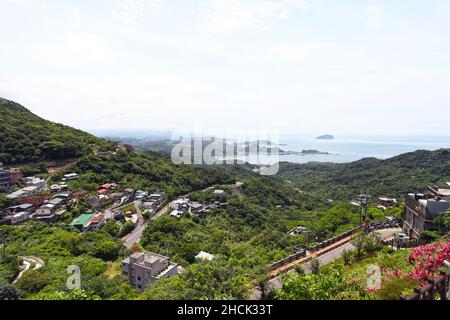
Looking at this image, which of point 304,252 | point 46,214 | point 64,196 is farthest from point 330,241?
point 64,196

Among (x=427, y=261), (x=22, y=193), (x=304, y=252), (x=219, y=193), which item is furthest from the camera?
(x=219, y=193)

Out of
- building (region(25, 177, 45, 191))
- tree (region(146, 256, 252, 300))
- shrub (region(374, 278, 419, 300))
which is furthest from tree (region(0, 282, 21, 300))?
A: building (region(25, 177, 45, 191))

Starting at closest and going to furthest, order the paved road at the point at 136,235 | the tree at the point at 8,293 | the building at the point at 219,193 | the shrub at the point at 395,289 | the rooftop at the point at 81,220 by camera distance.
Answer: the shrub at the point at 395,289
the tree at the point at 8,293
the paved road at the point at 136,235
the rooftop at the point at 81,220
the building at the point at 219,193

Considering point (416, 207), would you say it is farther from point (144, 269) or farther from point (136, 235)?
point (136, 235)

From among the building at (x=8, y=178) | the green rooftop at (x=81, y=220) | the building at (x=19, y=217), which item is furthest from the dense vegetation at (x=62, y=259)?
the building at (x=8, y=178)

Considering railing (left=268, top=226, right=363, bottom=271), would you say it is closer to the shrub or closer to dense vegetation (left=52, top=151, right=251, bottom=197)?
the shrub

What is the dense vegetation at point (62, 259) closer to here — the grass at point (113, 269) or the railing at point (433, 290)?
the grass at point (113, 269)

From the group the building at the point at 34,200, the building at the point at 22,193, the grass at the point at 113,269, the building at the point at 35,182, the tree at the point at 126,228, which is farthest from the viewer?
the building at the point at 35,182
